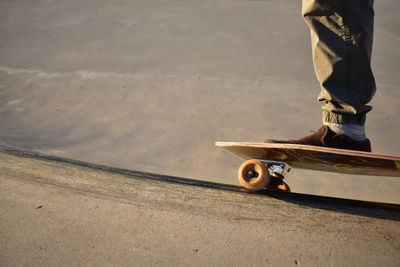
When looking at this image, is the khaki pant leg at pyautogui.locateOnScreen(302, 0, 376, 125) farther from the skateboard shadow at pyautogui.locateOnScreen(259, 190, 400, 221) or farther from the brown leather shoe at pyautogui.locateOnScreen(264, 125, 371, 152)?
the skateboard shadow at pyautogui.locateOnScreen(259, 190, 400, 221)

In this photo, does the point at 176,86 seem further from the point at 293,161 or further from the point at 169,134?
the point at 293,161

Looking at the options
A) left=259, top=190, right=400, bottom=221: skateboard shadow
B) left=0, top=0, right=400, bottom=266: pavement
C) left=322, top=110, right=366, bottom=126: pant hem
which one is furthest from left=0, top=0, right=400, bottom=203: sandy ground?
left=322, top=110, right=366, bottom=126: pant hem

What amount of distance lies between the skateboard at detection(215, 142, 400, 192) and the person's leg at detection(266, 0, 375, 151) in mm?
91

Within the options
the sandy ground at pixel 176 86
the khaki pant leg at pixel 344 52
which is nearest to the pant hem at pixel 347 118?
the khaki pant leg at pixel 344 52

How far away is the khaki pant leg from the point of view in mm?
1611

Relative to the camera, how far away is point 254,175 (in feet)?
5.94

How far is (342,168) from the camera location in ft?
5.84

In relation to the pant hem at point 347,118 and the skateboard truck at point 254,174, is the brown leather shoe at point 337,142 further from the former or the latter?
the skateboard truck at point 254,174

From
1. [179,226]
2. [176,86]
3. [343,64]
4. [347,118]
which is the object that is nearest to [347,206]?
[347,118]

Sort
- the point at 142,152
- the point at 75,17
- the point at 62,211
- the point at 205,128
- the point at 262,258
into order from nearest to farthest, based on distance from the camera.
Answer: the point at 262,258, the point at 62,211, the point at 142,152, the point at 205,128, the point at 75,17

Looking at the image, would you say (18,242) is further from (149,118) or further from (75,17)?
(75,17)

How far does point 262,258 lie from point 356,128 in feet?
2.36

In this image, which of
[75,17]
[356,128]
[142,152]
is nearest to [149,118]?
[142,152]

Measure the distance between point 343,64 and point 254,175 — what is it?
637 mm
